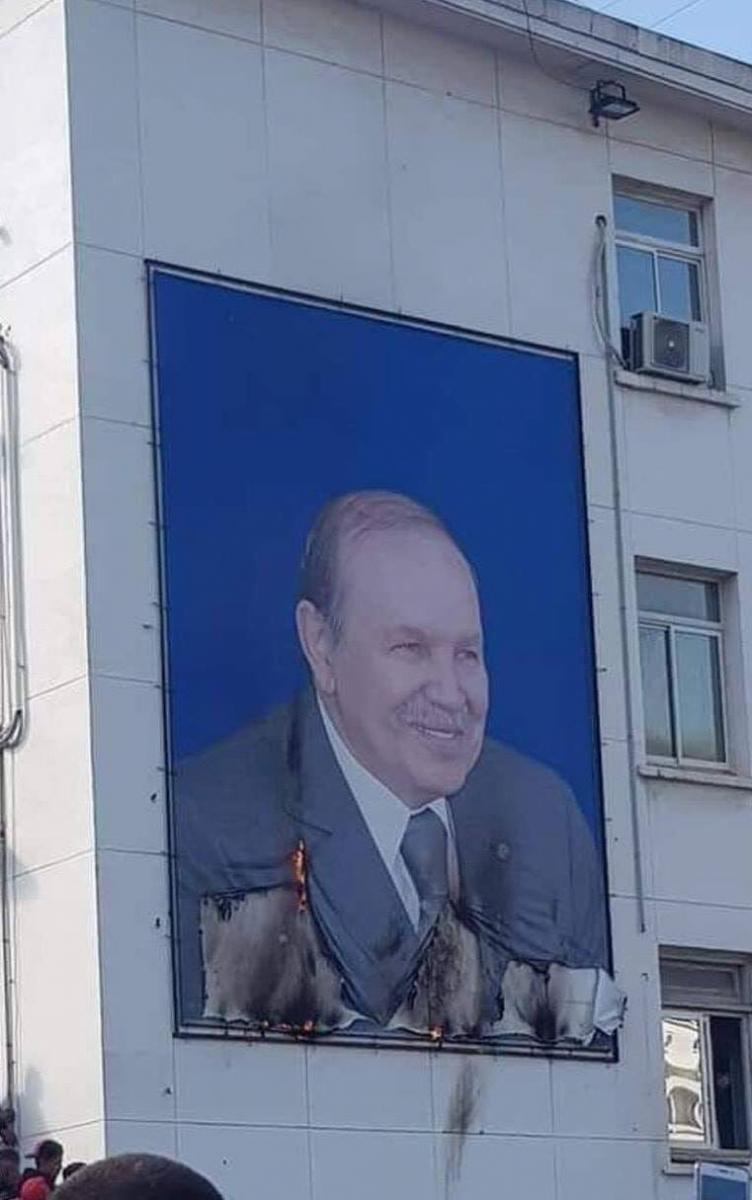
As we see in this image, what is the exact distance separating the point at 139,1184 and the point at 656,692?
16.4m

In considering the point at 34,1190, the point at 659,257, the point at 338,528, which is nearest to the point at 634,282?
the point at 659,257

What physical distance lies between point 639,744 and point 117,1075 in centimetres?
498

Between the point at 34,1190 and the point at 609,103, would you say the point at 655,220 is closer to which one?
the point at 609,103

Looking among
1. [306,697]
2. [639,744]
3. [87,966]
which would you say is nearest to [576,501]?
[639,744]

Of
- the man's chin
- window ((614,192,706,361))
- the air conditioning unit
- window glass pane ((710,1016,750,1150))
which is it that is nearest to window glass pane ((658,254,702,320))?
window ((614,192,706,361))

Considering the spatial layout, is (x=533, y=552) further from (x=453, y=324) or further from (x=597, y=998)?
(x=597, y=998)

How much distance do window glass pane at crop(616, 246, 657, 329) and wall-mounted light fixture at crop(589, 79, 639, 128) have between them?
0.95m

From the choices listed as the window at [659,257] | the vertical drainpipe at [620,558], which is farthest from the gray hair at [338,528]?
the window at [659,257]

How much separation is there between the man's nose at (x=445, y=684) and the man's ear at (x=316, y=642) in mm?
796

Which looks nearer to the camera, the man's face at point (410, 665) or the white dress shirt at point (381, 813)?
the white dress shirt at point (381, 813)

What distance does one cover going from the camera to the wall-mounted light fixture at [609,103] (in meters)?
18.8

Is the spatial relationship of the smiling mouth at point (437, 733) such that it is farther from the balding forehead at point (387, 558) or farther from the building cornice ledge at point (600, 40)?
the building cornice ledge at point (600, 40)

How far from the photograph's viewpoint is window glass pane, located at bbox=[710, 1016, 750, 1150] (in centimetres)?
1820

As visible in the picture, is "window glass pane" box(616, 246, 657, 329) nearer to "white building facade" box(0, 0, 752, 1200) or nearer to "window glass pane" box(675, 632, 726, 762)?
"white building facade" box(0, 0, 752, 1200)
